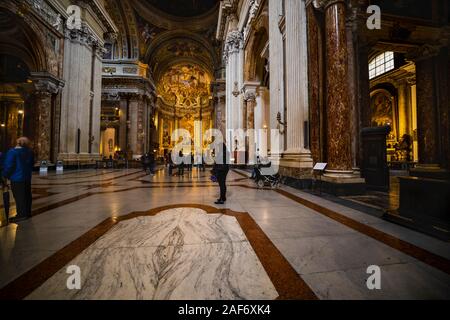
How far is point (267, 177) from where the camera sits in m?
7.07

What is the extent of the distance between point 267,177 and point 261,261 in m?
5.35

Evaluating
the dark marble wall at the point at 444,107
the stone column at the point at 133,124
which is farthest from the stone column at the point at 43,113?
the dark marble wall at the point at 444,107

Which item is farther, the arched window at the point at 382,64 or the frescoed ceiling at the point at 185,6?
the frescoed ceiling at the point at 185,6

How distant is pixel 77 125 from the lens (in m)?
13.7

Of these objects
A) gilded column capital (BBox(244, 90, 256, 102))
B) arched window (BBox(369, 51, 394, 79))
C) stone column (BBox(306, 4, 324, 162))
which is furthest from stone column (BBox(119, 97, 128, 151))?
arched window (BBox(369, 51, 394, 79))

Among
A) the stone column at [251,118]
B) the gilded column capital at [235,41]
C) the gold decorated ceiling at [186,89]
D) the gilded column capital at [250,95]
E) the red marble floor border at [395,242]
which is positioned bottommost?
the red marble floor border at [395,242]

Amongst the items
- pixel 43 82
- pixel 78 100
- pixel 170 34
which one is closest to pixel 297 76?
pixel 43 82

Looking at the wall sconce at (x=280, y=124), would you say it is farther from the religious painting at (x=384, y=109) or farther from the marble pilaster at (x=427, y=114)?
the religious painting at (x=384, y=109)

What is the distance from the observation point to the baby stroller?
672cm

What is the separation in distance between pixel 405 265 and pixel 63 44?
18568mm

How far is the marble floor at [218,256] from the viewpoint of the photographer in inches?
57.1

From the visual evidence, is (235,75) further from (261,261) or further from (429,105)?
(261,261)

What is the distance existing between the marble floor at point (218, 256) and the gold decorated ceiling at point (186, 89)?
36.5 metres
